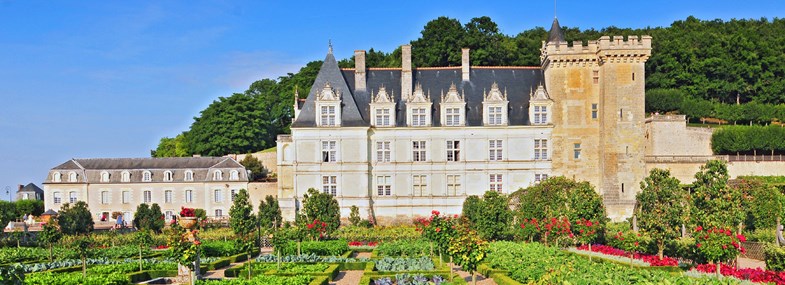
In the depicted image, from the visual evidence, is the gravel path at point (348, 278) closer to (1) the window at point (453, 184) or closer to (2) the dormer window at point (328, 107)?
(2) the dormer window at point (328, 107)

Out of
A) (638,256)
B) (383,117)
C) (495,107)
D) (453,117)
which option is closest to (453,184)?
(453,117)

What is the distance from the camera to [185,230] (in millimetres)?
24891

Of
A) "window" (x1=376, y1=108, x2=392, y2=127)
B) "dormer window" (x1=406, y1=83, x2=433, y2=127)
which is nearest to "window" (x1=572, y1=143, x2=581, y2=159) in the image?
"dormer window" (x1=406, y1=83, x2=433, y2=127)

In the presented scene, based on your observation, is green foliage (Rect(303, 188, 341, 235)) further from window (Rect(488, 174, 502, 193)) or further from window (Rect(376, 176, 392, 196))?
window (Rect(488, 174, 502, 193))

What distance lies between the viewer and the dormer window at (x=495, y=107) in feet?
154

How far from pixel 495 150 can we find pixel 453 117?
10.0ft

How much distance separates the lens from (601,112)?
46.8 m

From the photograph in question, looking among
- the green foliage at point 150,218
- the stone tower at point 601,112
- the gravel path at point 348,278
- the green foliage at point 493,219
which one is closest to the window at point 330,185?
the green foliage at point 150,218

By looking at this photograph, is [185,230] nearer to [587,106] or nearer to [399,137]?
[399,137]

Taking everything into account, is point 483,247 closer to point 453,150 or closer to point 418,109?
point 453,150

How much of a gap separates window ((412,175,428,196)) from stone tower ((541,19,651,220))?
24.6ft

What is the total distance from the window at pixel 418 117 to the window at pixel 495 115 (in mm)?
3800

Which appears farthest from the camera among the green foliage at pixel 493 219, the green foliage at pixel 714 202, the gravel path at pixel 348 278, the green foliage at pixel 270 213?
the green foliage at pixel 270 213

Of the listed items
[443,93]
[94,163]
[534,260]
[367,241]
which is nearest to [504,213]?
[367,241]
